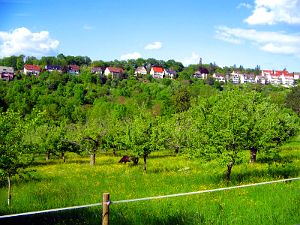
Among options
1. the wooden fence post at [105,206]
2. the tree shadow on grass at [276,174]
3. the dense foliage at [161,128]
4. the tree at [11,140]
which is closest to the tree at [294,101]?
the dense foliage at [161,128]

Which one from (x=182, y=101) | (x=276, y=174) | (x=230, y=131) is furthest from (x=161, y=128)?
(x=182, y=101)

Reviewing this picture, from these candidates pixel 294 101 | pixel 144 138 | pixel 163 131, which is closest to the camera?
pixel 144 138

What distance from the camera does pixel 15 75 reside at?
164 metres

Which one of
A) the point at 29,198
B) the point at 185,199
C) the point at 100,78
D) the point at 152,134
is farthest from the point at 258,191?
the point at 100,78

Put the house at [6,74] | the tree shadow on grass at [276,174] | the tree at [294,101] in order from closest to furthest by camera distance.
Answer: the tree shadow on grass at [276,174], the tree at [294,101], the house at [6,74]

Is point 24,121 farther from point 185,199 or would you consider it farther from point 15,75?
point 15,75

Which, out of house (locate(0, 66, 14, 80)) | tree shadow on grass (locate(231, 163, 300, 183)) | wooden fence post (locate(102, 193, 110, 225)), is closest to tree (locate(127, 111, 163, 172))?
tree shadow on grass (locate(231, 163, 300, 183))

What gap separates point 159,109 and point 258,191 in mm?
93993

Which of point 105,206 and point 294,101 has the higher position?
point 105,206

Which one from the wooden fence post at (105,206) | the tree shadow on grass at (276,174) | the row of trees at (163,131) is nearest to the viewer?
the wooden fence post at (105,206)

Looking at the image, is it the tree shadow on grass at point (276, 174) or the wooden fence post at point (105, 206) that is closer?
the wooden fence post at point (105, 206)

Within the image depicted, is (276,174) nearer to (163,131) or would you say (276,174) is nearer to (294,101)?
(163,131)

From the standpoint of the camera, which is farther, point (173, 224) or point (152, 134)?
point (152, 134)

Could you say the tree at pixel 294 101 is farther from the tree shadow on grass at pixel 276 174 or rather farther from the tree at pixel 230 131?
the tree at pixel 230 131
